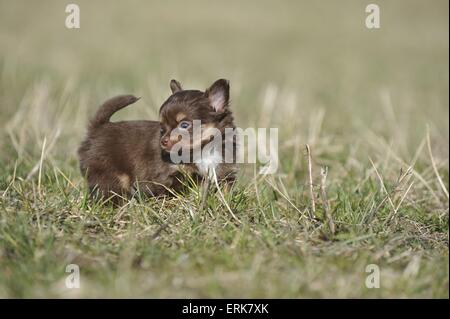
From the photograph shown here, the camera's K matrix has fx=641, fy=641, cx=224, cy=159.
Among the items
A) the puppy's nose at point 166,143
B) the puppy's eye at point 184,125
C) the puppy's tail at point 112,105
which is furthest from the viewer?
the puppy's tail at point 112,105

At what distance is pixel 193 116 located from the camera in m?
5.31

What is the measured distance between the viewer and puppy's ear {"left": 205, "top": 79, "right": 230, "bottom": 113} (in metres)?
5.37

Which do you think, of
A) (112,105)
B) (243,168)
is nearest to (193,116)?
(112,105)

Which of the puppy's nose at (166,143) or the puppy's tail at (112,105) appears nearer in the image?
the puppy's nose at (166,143)

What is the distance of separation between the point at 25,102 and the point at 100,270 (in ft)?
15.1

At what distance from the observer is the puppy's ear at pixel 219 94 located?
17.6 ft

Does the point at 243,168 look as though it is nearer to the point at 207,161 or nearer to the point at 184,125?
the point at 207,161

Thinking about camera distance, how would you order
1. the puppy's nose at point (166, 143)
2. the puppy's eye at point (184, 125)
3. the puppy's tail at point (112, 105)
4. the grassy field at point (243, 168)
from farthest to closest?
the puppy's tail at point (112, 105), the puppy's eye at point (184, 125), the puppy's nose at point (166, 143), the grassy field at point (243, 168)

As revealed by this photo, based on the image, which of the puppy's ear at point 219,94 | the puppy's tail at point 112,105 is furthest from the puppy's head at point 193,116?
the puppy's tail at point 112,105

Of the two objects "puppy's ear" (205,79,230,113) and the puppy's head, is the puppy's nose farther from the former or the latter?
"puppy's ear" (205,79,230,113)

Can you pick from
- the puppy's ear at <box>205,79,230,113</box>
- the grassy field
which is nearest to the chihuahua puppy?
the puppy's ear at <box>205,79,230,113</box>

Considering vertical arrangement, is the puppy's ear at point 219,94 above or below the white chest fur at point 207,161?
above

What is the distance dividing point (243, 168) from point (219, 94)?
3.77ft

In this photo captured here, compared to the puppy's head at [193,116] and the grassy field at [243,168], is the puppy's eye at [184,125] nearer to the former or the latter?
the puppy's head at [193,116]
